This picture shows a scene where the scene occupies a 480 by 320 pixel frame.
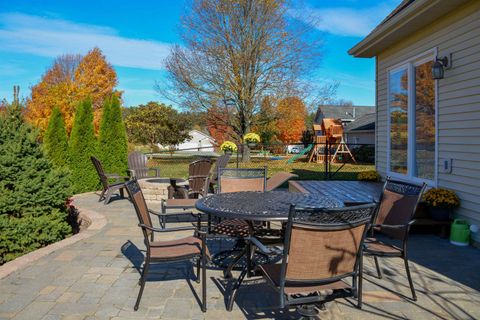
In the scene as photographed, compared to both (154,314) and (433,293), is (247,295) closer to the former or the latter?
(154,314)

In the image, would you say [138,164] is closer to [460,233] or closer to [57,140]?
[57,140]

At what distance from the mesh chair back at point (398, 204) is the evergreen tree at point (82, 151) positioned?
25.5ft

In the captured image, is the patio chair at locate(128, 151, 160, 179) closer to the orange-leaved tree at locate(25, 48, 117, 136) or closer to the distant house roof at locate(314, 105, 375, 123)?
the orange-leaved tree at locate(25, 48, 117, 136)

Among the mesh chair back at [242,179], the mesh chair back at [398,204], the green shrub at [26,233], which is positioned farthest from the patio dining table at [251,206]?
the green shrub at [26,233]

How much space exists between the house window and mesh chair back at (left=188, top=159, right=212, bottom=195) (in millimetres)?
3418

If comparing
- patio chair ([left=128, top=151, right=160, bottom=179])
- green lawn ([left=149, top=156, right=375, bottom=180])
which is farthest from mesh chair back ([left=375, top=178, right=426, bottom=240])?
green lawn ([left=149, top=156, right=375, bottom=180])

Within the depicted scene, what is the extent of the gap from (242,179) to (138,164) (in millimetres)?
4726

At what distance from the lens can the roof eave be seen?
4.71 m

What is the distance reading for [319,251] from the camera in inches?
80.6

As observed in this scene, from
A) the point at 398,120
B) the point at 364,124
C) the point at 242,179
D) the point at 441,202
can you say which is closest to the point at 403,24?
the point at 398,120

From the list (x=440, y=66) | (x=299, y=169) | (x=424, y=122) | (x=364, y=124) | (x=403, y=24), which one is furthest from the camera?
(x=364, y=124)

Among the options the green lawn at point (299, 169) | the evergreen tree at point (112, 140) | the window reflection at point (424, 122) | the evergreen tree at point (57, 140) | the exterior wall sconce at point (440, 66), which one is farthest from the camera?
the green lawn at point (299, 169)

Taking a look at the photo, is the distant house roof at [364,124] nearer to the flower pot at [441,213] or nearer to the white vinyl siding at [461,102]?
the white vinyl siding at [461,102]

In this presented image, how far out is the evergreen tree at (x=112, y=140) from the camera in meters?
→ 9.70
